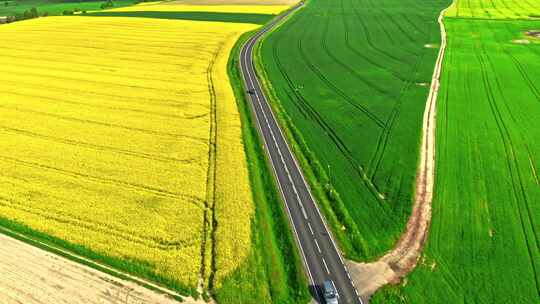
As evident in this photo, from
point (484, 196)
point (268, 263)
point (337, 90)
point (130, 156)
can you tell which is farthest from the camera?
point (337, 90)

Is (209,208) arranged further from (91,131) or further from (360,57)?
(360,57)

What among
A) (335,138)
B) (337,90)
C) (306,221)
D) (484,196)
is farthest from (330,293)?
(337,90)

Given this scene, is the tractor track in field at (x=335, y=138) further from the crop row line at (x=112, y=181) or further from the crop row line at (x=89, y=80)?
the crop row line at (x=89, y=80)

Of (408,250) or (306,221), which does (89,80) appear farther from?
(408,250)

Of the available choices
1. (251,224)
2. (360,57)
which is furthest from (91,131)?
(360,57)

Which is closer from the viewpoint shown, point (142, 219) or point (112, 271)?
point (112, 271)

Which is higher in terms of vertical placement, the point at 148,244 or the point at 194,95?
the point at 194,95
